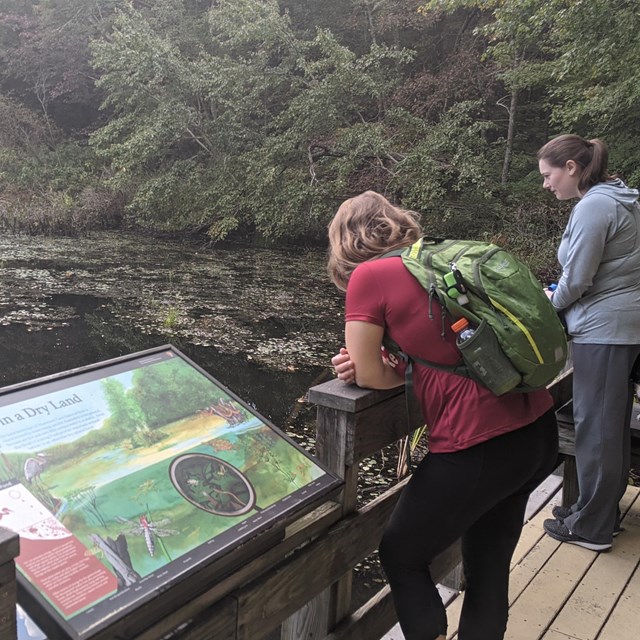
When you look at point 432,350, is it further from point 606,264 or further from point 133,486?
point 606,264

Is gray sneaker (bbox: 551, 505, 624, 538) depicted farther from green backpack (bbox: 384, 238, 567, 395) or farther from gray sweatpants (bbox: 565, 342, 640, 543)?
green backpack (bbox: 384, 238, 567, 395)

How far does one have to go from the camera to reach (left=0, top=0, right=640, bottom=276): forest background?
8883 mm

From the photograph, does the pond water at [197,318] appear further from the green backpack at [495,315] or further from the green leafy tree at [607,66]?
the green leafy tree at [607,66]

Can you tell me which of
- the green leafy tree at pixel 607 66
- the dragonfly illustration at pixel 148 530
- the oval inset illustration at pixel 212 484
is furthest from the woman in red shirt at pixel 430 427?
the green leafy tree at pixel 607 66

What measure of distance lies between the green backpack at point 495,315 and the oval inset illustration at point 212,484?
0.38m

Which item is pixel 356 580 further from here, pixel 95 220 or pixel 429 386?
pixel 95 220

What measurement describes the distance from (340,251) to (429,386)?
12.7 inches

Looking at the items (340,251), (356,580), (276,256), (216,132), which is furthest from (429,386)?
(216,132)

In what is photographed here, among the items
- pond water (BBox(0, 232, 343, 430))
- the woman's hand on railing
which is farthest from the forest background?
the woman's hand on railing

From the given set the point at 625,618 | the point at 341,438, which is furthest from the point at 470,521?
the point at 625,618

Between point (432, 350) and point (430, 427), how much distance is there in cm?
16

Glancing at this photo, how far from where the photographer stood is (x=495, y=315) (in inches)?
43.5

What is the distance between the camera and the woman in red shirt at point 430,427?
3.69 ft

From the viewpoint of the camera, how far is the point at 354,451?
1.25 meters
